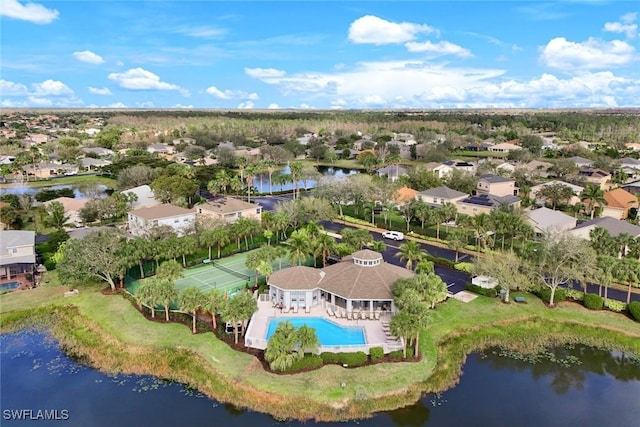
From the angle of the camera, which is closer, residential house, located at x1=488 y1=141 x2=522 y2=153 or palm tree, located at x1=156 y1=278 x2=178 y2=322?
palm tree, located at x1=156 y1=278 x2=178 y2=322

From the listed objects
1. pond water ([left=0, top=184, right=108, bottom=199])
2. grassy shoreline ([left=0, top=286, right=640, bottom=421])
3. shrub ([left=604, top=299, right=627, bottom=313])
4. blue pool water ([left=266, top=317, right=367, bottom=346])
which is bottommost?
grassy shoreline ([left=0, top=286, right=640, bottom=421])

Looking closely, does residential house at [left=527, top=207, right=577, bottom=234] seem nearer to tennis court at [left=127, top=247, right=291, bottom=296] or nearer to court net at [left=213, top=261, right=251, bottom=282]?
tennis court at [left=127, top=247, right=291, bottom=296]

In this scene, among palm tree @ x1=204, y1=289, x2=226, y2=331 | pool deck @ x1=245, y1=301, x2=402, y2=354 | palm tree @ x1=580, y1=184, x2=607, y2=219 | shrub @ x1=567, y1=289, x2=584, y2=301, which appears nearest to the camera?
pool deck @ x1=245, y1=301, x2=402, y2=354

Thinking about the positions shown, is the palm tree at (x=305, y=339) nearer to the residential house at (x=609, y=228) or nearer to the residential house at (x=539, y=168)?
the residential house at (x=609, y=228)

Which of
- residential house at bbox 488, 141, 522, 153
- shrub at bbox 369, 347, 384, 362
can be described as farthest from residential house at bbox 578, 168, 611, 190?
shrub at bbox 369, 347, 384, 362

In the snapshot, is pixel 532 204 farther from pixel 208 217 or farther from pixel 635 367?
pixel 208 217

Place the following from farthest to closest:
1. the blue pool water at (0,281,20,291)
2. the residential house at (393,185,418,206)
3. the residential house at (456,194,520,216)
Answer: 1. the residential house at (393,185,418,206)
2. the residential house at (456,194,520,216)
3. the blue pool water at (0,281,20,291)

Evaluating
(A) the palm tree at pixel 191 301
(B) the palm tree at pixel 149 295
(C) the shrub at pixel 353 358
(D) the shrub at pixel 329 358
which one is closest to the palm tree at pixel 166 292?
(B) the palm tree at pixel 149 295

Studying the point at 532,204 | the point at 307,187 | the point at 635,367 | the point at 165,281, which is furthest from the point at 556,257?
the point at 307,187
